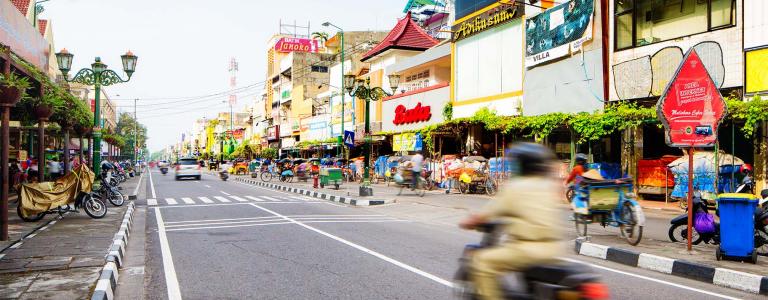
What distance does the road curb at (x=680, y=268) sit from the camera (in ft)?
22.4

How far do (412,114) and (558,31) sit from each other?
13.2 m

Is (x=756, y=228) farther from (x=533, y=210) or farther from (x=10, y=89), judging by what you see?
(x=10, y=89)

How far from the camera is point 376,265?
7812 mm

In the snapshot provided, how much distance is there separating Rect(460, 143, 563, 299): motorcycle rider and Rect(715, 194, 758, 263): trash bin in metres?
5.28

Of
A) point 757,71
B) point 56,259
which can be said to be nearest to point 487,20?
point 757,71

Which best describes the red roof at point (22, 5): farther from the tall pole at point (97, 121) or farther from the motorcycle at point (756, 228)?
the motorcycle at point (756, 228)

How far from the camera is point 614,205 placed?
371 inches

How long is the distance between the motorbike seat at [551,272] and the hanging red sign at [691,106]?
19.8ft

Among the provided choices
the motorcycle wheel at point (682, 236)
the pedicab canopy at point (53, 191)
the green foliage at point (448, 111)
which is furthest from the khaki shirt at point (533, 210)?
the green foliage at point (448, 111)

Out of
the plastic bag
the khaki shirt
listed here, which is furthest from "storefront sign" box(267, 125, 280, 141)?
the khaki shirt

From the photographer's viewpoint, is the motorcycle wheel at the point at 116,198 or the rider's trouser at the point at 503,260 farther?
the motorcycle wheel at the point at 116,198

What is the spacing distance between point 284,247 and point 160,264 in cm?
199

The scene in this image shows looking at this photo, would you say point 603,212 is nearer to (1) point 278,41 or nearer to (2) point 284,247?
(2) point 284,247

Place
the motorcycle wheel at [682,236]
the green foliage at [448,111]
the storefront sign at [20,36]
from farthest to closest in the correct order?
the green foliage at [448,111]
the storefront sign at [20,36]
the motorcycle wheel at [682,236]
